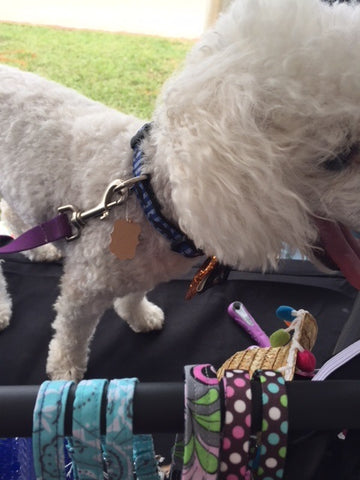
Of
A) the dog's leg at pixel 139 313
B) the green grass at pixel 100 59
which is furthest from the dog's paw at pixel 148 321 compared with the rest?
the green grass at pixel 100 59

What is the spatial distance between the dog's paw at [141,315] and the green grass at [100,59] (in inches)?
45.2

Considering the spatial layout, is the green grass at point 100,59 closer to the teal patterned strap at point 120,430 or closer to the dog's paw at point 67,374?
the dog's paw at point 67,374

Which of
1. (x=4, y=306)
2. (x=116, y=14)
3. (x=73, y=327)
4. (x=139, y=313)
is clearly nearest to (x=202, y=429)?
(x=73, y=327)

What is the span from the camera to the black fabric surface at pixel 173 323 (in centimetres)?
97

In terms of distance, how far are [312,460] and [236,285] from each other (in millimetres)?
716

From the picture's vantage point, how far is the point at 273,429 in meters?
0.37

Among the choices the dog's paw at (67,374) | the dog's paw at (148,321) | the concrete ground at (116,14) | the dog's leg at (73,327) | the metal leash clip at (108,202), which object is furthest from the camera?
the concrete ground at (116,14)

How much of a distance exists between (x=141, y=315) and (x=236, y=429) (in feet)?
2.16

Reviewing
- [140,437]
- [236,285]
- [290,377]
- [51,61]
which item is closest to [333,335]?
[236,285]

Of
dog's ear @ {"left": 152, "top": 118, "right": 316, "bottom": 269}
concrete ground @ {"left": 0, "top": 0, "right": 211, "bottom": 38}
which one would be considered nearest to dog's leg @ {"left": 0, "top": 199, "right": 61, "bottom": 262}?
dog's ear @ {"left": 152, "top": 118, "right": 316, "bottom": 269}

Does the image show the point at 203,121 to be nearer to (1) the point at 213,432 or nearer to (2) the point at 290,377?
(1) the point at 213,432

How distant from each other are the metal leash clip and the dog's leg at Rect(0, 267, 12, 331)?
0.47 m

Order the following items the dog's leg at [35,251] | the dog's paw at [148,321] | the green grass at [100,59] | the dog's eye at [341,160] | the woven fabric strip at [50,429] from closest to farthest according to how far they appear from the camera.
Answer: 1. the woven fabric strip at [50,429]
2. the dog's eye at [341,160]
3. the dog's paw at [148,321]
4. the dog's leg at [35,251]
5. the green grass at [100,59]

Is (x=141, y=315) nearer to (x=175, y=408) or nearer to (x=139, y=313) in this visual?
(x=139, y=313)
